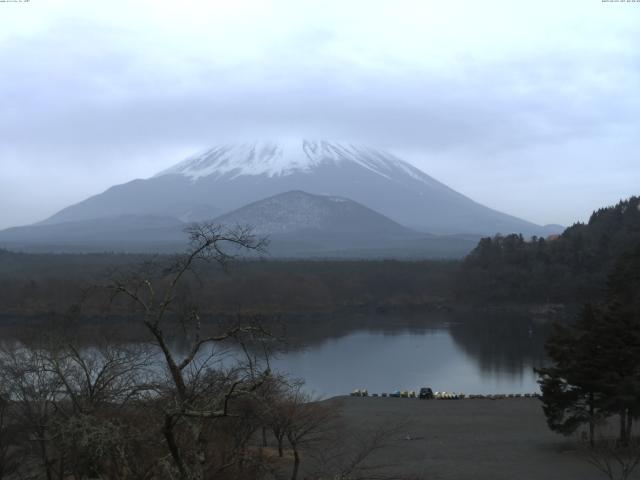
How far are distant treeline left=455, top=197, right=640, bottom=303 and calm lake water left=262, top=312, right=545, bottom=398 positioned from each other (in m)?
8.81

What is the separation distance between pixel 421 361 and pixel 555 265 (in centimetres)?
2010

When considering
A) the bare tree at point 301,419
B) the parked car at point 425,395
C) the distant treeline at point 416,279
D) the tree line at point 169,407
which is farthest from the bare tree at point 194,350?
the distant treeline at point 416,279

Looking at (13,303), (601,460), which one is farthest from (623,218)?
(601,460)

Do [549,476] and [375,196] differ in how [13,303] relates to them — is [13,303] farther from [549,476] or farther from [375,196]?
[375,196]

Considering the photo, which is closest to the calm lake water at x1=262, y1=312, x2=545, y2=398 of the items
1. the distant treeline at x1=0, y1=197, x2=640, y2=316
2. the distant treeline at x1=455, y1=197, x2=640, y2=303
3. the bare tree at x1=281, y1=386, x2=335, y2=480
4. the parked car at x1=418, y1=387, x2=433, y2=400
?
the parked car at x1=418, y1=387, x2=433, y2=400

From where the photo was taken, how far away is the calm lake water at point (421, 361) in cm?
1825

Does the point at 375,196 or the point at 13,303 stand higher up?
the point at 375,196

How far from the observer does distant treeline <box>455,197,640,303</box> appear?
123ft

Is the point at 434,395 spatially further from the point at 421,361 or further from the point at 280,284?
the point at 280,284

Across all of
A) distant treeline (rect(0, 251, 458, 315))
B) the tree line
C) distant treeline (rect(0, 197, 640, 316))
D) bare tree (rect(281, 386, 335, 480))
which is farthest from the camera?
distant treeline (rect(0, 197, 640, 316))

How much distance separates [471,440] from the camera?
36.9ft

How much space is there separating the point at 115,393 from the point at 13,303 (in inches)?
1250

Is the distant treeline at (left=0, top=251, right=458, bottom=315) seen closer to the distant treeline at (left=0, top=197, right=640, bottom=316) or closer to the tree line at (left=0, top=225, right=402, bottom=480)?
the distant treeline at (left=0, top=197, right=640, bottom=316)

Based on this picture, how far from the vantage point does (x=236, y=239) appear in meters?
3.13
